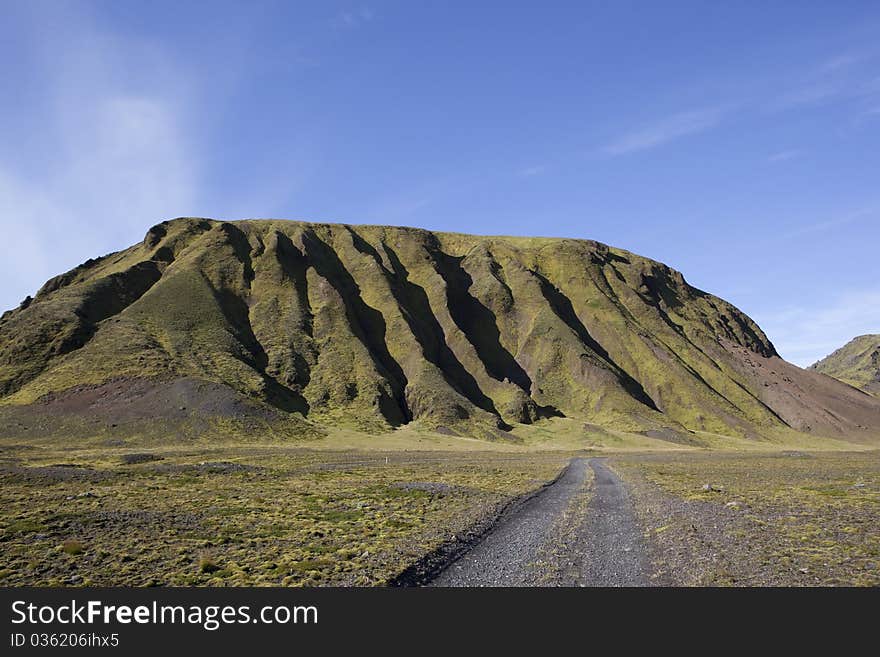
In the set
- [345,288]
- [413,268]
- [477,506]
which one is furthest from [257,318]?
[477,506]

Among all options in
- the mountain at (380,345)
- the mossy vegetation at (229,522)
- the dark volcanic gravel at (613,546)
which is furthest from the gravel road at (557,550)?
the mountain at (380,345)

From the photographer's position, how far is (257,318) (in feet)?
396

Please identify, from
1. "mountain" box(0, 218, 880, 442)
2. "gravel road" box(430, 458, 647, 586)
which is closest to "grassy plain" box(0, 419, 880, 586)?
"gravel road" box(430, 458, 647, 586)

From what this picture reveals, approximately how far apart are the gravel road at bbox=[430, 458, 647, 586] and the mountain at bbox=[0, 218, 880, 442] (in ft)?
233

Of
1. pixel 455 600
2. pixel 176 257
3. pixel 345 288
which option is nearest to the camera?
pixel 455 600

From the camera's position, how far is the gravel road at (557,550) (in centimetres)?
1365

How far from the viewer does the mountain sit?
89.4 m

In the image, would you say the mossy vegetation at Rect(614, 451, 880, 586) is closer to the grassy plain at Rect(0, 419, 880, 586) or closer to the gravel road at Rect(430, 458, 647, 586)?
the grassy plain at Rect(0, 419, 880, 586)

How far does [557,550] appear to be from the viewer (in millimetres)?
16844

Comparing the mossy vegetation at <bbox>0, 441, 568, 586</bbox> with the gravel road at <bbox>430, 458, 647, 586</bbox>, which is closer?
the gravel road at <bbox>430, 458, 647, 586</bbox>

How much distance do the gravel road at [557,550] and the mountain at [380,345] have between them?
71.0 m

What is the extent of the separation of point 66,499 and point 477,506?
23.4 meters

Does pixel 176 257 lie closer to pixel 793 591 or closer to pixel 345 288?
pixel 345 288

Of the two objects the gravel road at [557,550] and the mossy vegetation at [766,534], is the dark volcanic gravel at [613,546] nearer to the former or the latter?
the gravel road at [557,550]
